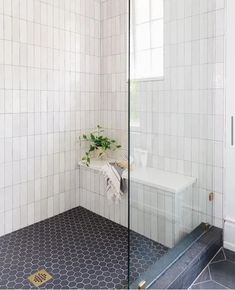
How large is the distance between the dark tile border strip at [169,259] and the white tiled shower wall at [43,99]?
1308 millimetres

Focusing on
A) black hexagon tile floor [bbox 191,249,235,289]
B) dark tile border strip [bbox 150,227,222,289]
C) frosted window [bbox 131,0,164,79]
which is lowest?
black hexagon tile floor [bbox 191,249,235,289]

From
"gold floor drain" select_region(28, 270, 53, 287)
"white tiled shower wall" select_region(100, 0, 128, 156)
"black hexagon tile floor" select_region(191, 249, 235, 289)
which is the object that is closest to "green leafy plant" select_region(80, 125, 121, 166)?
"white tiled shower wall" select_region(100, 0, 128, 156)

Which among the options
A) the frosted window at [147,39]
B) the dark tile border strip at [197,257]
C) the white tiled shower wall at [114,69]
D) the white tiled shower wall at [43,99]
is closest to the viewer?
the frosted window at [147,39]

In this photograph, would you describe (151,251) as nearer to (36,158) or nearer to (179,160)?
(179,160)

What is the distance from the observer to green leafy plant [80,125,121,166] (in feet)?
9.03

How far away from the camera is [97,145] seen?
2.78 m

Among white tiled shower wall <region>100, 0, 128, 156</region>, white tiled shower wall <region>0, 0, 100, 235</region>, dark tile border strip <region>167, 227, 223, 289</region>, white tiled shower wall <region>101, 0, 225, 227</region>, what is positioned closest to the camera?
dark tile border strip <region>167, 227, 223, 289</region>

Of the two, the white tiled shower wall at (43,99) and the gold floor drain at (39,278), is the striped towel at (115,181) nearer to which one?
the white tiled shower wall at (43,99)

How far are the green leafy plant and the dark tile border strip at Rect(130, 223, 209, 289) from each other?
1.19m

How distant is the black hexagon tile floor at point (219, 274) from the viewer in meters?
1.64

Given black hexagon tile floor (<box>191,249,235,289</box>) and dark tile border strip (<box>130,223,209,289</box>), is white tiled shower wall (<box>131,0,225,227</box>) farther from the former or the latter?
black hexagon tile floor (<box>191,249,235,289</box>)

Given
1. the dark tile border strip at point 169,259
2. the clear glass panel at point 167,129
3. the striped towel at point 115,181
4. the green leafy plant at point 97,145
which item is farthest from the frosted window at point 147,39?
the green leafy plant at point 97,145

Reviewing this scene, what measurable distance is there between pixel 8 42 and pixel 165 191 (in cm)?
171

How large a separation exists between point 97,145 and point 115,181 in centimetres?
65
